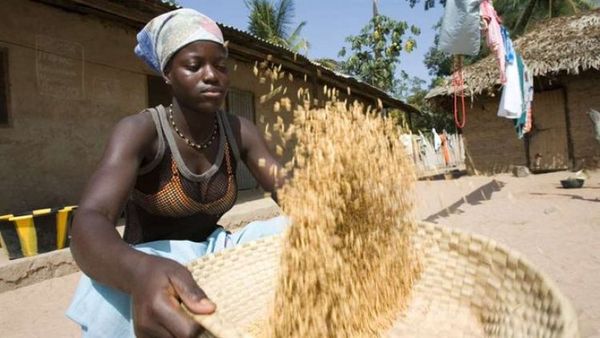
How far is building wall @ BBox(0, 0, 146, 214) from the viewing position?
15.2 feet

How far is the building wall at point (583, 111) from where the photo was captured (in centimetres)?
991

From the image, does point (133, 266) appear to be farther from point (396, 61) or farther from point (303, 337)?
point (396, 61)

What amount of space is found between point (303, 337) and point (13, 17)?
197 inches

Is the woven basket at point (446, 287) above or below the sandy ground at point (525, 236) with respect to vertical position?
above

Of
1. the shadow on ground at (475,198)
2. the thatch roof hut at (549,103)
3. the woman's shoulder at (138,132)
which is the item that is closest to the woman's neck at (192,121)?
the woman's shoulder at (138,132)

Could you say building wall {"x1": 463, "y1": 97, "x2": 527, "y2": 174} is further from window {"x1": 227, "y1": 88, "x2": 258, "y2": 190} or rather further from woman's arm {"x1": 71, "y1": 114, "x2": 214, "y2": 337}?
woman's arm {"x1": 71, "y1": 114, "x2": 214, "y2": 337}

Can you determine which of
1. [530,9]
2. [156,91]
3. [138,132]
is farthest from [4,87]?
[530,9]

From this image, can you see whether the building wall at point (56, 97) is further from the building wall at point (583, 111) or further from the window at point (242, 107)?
the building wall at point (583, 111)

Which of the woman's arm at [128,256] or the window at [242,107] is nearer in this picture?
the woman's arm at [128,256]

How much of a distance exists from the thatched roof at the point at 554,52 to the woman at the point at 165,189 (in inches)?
401

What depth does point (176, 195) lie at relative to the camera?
Result: 56.6 inches

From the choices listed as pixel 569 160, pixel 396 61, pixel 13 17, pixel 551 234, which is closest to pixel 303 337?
pixel 551 234

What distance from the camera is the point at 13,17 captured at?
4625 millimetres

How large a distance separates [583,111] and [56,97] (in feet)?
34.5
